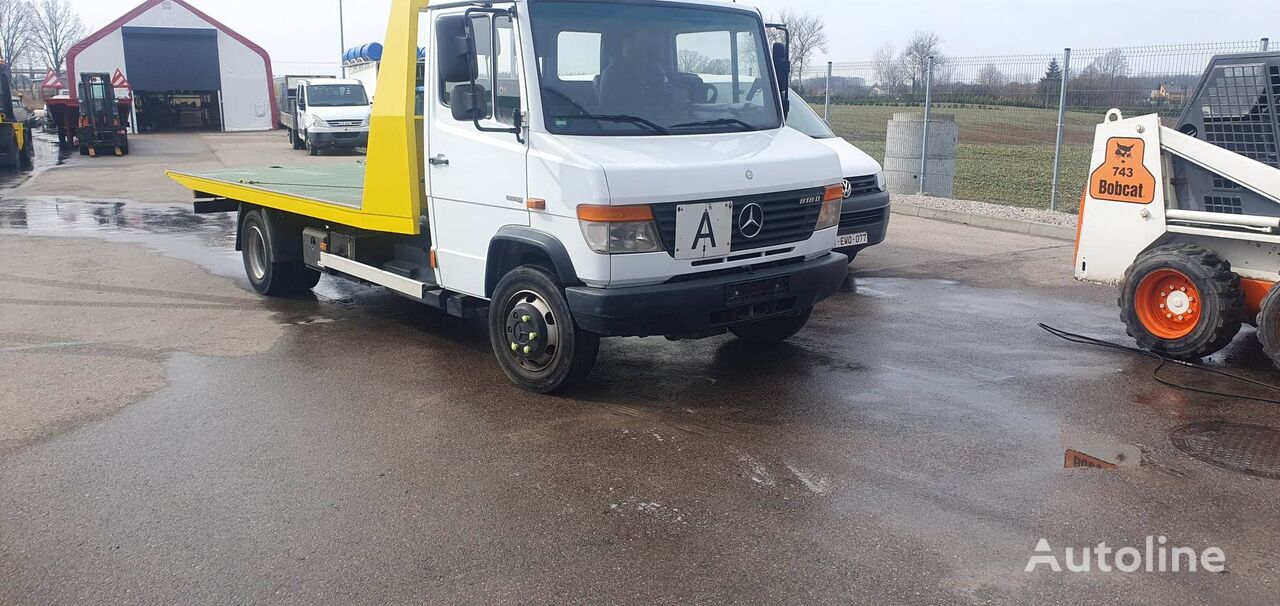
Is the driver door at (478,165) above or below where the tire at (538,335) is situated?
above

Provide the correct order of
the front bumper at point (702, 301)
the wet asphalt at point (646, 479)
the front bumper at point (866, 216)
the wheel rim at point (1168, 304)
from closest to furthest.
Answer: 1. the wet asphalt at point (646, 479)
2. the front bumper at point (702, 301)
3. the wheel rim at point (1168, 304)
4. the front bumper at point (866, 216)

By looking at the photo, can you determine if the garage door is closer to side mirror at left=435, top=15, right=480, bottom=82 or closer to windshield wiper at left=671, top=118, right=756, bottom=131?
side mirror at left=435, top=15, right=480, bottom=82

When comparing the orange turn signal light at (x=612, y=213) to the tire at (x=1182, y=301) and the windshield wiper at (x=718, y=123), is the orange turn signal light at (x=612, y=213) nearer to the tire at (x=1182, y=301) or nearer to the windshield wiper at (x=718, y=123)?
the windshield wiper at (x=718, y=123)

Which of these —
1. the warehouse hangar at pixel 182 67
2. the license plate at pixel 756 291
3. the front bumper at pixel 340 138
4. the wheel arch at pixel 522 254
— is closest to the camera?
the wheel arch at pixel 522 254

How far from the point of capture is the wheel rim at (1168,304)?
6621mm

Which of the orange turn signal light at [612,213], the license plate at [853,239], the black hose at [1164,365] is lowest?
the black hose at [1164,365]

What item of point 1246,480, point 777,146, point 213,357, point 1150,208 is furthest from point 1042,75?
point 213,357

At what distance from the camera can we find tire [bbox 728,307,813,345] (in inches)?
285

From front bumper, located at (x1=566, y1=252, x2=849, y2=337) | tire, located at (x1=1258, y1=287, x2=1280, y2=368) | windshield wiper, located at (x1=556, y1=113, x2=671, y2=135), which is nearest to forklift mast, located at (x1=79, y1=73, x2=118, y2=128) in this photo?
windshield wiper, located at (x1=556, y1=113, x2=671, y2=135)

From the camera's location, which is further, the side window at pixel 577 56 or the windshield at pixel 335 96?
the windshield at pixel 335 96

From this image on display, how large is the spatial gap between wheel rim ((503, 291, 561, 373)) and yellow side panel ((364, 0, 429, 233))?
1167 mm

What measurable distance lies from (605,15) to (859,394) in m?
2.75

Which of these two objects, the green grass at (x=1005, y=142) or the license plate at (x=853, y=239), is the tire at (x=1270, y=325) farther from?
the green grass at (x=1005, y=142)

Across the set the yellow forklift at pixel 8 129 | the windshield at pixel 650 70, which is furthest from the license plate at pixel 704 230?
the yellow forklift at pixel 8 129
